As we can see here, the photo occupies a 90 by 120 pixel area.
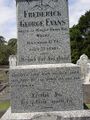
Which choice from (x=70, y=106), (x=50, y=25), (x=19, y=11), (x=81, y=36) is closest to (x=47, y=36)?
(x=50, y=25)

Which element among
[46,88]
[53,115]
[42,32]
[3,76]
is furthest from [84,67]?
[3,76]

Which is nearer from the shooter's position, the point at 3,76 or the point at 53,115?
the point at 53,115

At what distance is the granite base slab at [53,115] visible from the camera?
19.5 feet

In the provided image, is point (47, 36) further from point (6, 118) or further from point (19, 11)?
point (6, 118)

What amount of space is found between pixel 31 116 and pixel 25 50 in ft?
3.80

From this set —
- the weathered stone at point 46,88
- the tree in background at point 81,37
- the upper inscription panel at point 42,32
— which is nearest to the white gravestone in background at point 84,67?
the upper inscription panel at point 42,32

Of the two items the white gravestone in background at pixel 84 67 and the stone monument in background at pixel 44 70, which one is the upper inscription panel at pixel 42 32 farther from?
the white gravestone in background at pixel 84 67

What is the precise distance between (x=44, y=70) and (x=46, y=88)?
0.30 metres

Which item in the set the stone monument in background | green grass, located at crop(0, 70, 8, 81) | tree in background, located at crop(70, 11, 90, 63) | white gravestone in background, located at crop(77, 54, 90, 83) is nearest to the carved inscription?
the stone monument in background

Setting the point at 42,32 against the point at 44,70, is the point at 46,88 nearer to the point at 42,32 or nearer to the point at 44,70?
the point at 44,70

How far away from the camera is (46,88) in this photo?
6.15 m

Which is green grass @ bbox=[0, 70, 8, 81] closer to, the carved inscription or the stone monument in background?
the stone monument in background

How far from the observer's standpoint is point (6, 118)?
19.5 feet

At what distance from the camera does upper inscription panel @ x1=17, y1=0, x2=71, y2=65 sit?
636 centimetres
